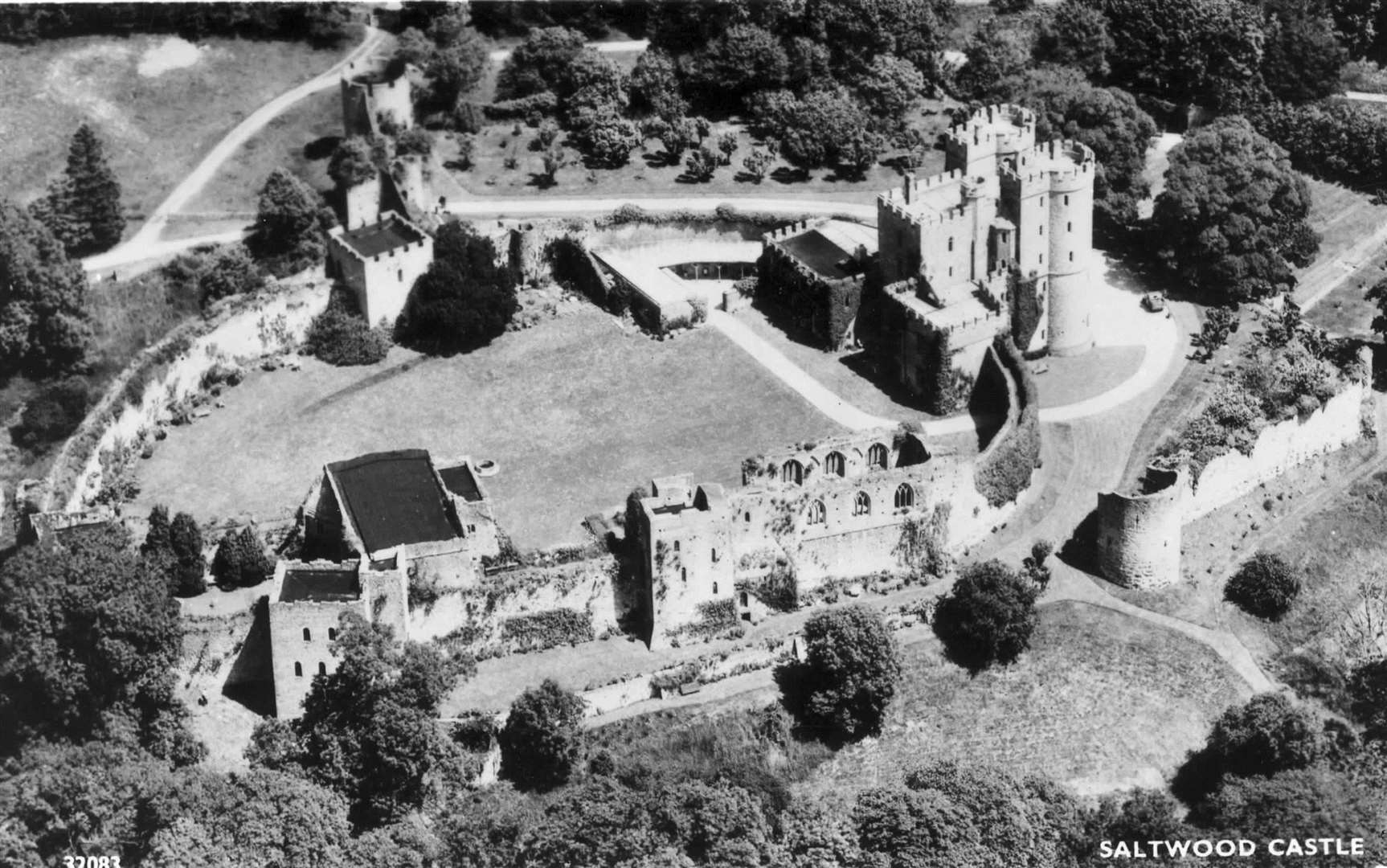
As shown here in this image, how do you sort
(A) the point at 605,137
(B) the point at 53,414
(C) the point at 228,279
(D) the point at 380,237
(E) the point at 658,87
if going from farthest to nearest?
(E) the point at 658,87 → (A) the point at 605,137 → (D) the point at 380,237 → (C) the point at 228,279 → (B) the point at 53,414

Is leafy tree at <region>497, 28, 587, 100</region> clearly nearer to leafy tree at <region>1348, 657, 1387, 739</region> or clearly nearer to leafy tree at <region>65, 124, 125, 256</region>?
leafy tree at <region>65, 124, 125, 256</region>

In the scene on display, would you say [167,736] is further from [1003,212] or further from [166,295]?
[1003,212]

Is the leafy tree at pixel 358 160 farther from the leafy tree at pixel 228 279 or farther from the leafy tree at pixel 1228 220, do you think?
the leafy tree at pixel 1228 220

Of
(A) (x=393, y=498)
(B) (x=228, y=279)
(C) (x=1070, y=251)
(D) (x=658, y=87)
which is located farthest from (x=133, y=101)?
(C) (x=1070, y=251)

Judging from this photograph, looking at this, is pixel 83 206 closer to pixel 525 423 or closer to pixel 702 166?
pixel 525 423

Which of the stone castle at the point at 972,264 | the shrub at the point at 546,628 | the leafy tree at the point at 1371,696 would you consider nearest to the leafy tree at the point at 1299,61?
the stone castle at the point at 972,264

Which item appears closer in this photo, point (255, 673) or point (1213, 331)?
point (255, 673)

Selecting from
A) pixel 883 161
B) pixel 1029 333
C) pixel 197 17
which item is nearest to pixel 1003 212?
pixel 1029 333
